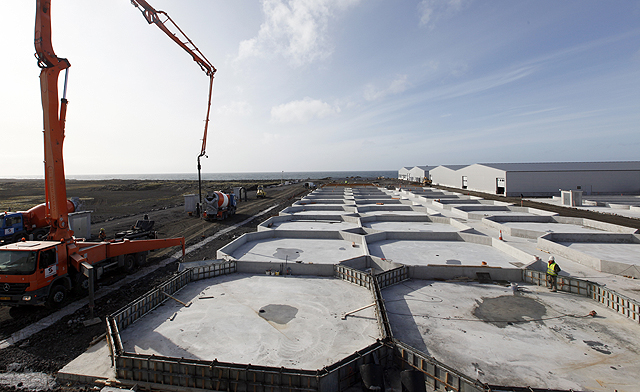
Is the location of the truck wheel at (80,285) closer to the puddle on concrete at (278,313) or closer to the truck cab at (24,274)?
the truck cab at (24,274)

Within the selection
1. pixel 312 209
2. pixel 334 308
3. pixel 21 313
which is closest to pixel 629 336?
pixel 334 308

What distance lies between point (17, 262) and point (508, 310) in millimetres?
17541

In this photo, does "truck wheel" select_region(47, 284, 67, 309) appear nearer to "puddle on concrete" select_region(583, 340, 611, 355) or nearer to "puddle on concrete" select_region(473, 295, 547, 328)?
"puddle on concrete" select_region(473, 295, 547, 328)

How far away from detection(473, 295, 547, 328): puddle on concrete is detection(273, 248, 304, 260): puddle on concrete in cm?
954

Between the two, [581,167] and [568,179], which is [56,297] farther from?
[581,167]

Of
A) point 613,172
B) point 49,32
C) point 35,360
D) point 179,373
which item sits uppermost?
point 49,32

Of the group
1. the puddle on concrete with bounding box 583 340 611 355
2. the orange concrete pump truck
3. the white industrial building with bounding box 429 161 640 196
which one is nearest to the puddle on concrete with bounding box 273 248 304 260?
the orange concrete pump truck

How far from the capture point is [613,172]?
1829 inches

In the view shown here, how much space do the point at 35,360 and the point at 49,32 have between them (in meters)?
12.3

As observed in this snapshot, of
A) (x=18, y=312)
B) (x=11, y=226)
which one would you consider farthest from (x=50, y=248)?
(x=11, y=226)

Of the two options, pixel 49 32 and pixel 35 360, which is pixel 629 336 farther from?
pixel 49 32

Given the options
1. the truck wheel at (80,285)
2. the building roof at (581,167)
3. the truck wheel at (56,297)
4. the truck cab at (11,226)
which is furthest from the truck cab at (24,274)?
the building roof at (581,167)

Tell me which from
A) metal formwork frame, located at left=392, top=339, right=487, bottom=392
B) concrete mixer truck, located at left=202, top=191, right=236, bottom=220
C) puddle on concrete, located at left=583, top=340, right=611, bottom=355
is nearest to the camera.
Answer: metal formwork frame, located at left=392, top=339, right=487, bottom=392

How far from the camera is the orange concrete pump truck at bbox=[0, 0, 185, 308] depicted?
10.3 meters
